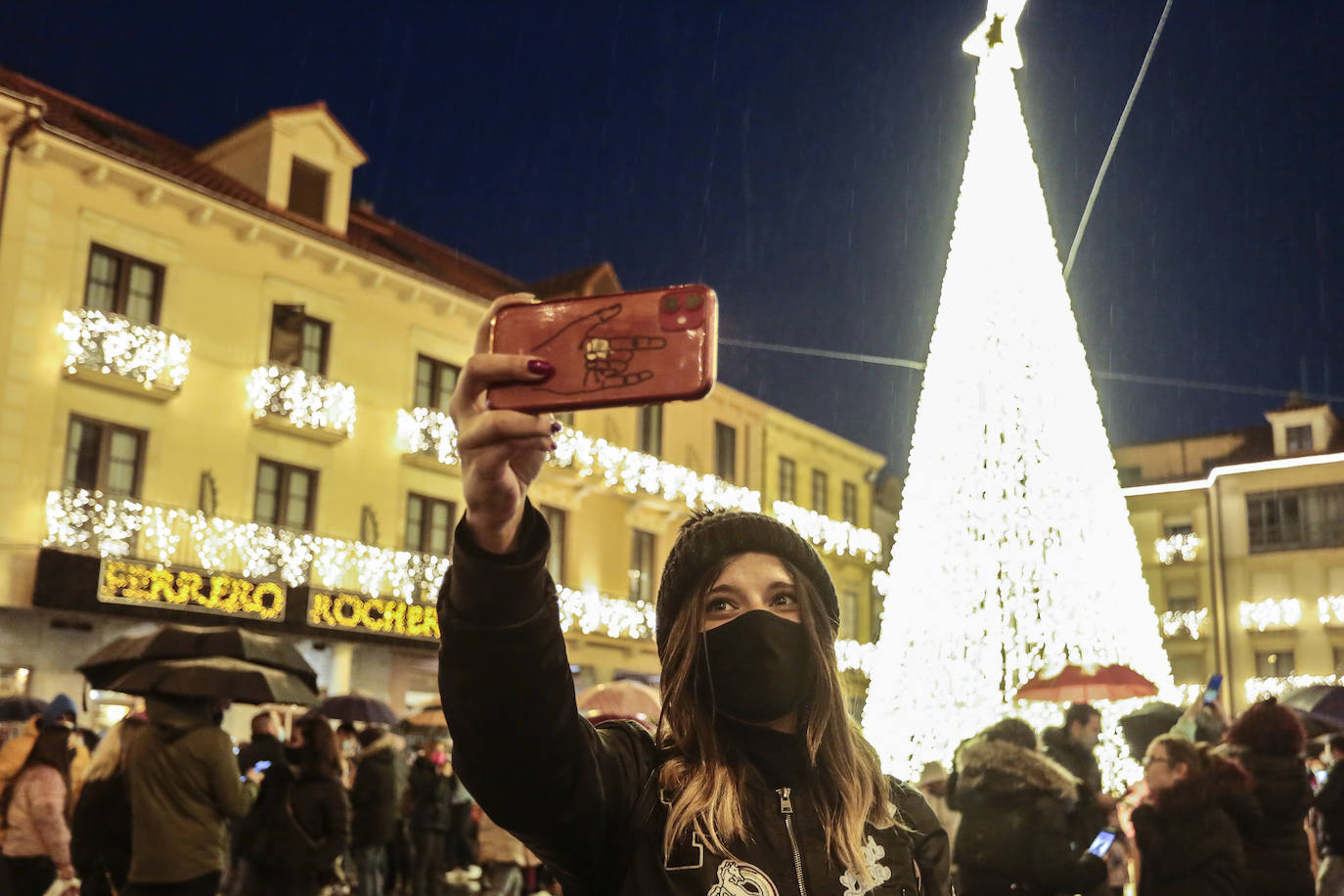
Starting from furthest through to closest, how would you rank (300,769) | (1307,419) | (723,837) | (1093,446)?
(1307,419) → (1093,446) → (300,769) → (723,837)

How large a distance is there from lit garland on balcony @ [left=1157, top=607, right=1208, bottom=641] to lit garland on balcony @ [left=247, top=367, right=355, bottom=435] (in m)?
26.5

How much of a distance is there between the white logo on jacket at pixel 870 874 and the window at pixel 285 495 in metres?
18.6

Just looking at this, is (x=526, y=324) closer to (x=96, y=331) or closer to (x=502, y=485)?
(x=502, y=485)

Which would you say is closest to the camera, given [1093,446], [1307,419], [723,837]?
[723,837]

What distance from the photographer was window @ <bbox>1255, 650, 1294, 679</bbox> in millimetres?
34656

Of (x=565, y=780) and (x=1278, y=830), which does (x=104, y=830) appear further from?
(x=1278, y=830)

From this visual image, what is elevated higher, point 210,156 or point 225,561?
point 210,156

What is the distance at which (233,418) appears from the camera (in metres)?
19.0

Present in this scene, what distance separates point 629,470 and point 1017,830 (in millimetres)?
21015

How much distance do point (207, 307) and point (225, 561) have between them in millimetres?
3999

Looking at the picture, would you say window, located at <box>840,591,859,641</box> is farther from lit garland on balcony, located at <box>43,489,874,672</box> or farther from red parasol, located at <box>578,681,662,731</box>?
red parasol, located at <box>578,681,662,731</box>

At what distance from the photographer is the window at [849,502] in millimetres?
33531

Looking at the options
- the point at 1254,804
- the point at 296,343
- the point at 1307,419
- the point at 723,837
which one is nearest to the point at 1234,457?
the point at 1307,419

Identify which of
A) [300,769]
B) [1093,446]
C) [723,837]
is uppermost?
[1093,446]
